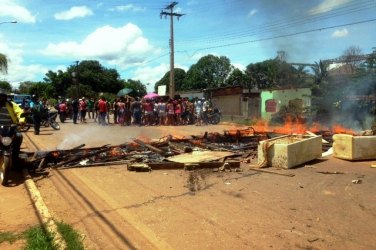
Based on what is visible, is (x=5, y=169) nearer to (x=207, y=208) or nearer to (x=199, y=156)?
(x=207, y=208)

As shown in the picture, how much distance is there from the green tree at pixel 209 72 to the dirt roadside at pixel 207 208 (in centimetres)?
7123

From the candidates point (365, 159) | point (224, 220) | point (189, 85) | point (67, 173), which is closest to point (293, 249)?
point (224, 220)

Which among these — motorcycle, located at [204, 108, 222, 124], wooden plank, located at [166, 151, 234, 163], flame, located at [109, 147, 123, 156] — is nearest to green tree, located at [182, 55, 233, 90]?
motorcycle, located at [204, 108, 222, 124]

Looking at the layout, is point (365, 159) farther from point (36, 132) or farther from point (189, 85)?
point (189, 85)

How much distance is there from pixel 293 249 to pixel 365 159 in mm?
7406

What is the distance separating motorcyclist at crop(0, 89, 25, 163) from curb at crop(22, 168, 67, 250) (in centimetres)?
84

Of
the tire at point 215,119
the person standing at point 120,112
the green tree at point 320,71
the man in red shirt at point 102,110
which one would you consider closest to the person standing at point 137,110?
the person standing at point 120,112

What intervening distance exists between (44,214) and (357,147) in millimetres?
8396

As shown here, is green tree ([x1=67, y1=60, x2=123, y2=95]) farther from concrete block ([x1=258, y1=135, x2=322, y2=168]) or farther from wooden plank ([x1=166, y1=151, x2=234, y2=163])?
concrete block ([x1=258, y1=135, x2=322, y2=168])

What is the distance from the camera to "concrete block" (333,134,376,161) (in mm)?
11117

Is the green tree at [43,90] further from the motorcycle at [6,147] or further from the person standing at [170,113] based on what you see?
the motorcycle at [6,147]

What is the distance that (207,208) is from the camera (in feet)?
21.6

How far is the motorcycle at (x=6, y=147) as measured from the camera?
8.36 meters

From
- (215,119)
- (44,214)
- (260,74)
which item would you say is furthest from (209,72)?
(44,214)
